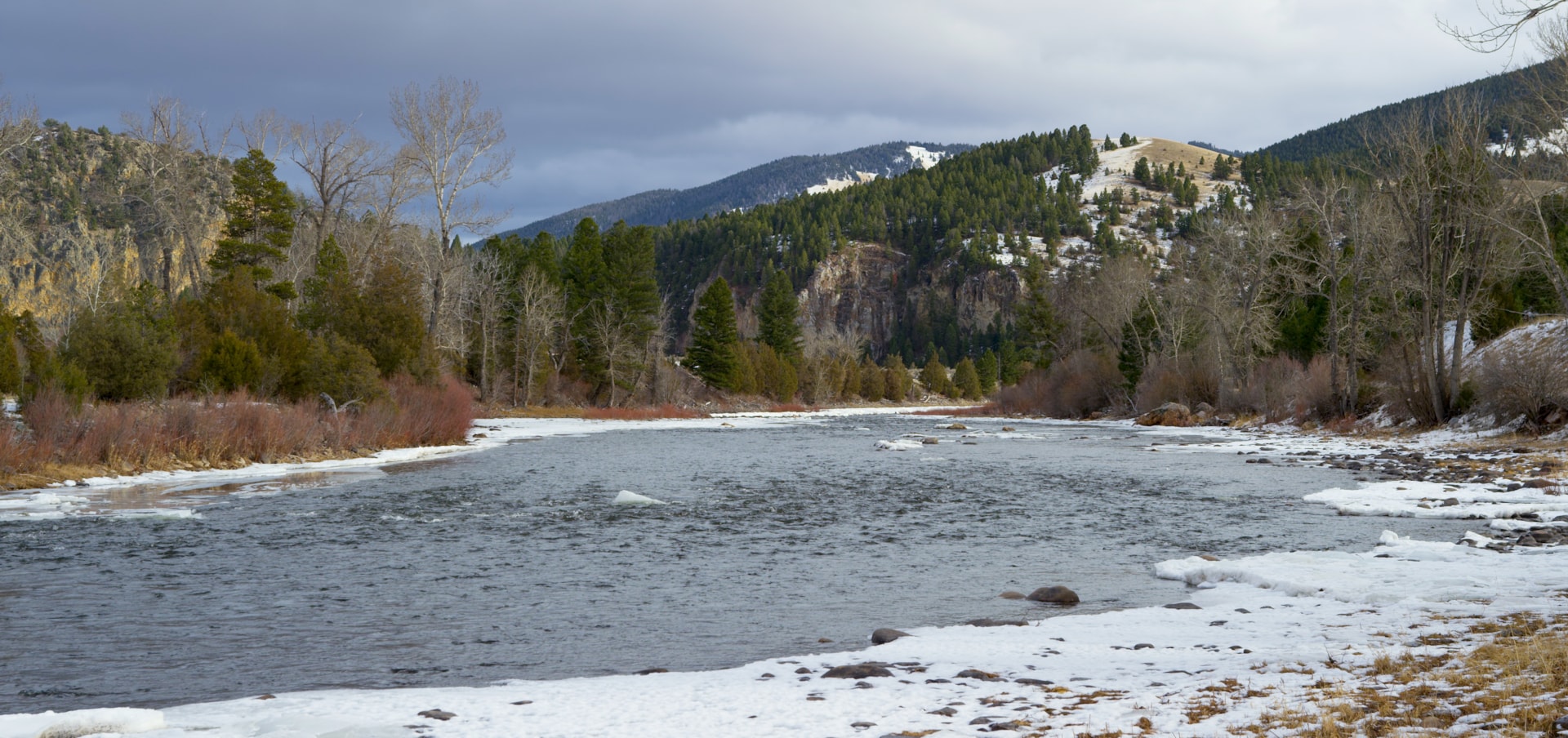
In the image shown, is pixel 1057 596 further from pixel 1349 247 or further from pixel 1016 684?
pixel 1349 247

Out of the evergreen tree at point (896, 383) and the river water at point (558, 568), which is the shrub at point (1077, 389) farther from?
the river water at point (558, 568)

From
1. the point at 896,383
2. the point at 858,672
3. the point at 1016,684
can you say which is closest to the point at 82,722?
the point at 858,672

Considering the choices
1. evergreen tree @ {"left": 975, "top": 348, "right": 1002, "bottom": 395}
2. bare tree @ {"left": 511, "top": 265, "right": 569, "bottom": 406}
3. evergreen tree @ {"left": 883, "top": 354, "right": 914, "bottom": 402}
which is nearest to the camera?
bare tree @ {"left": 511, "top": 265, "right": 569, "bottom": 406}

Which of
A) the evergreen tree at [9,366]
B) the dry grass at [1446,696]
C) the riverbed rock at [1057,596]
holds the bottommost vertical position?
the riverbed rock at [1057,596]

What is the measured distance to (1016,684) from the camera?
25.2 ft

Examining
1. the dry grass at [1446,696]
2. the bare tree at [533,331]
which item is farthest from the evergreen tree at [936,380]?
the dry grass at [1446,696]

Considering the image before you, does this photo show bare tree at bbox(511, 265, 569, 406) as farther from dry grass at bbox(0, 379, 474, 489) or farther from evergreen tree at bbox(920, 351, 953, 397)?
evergreen tree at bbox(920, 351, 953, 397)

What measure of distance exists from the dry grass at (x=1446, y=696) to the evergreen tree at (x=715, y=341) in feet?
302

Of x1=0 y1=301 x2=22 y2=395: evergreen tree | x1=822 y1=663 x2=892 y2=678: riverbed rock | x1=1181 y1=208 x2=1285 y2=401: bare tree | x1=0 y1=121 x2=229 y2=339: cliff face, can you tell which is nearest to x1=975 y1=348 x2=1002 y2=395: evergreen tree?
x1=1181 y1=208 x2=1285 y2=401: bare tree

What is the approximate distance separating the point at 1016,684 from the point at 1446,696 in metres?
2.71

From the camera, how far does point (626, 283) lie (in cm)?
8481

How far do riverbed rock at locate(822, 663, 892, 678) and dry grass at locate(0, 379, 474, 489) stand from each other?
70.3ft

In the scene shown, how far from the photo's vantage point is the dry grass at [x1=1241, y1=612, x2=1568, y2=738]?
556 centimetres

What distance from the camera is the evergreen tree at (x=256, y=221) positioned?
52266 millimetres
